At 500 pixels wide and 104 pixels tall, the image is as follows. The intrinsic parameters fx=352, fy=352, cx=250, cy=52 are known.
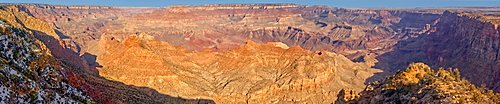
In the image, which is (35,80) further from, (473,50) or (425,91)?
(473,50)

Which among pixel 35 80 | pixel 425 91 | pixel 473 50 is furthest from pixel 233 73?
pixel 473 50

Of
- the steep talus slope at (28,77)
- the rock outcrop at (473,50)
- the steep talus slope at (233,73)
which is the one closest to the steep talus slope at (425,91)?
the steep talus slope at (233,73)

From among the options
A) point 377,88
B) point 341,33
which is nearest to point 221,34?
point 341,33

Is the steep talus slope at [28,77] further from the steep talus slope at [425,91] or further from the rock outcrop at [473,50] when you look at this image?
the rock outcrop at [473,50]

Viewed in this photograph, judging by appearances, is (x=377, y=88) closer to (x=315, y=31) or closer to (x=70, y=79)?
(x=70, y=79)

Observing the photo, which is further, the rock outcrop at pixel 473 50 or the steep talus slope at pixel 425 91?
the rock outcrop at pixel 473 50

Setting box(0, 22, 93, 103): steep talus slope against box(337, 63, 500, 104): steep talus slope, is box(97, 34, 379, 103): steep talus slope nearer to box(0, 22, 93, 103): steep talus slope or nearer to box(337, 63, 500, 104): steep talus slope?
box(337, 63, 500, 104): steep talus slope
